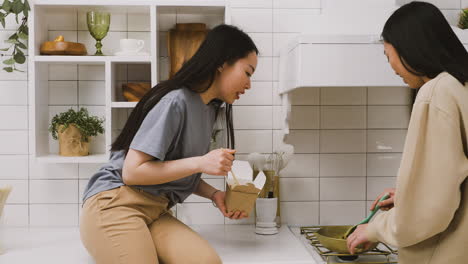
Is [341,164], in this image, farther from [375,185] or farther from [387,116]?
[387,116]

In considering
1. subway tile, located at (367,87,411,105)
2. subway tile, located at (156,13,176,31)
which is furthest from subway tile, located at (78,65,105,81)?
subway tile, located at (367,87,411,105)

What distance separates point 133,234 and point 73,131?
713 mm

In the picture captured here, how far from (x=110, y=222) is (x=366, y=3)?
1.32m

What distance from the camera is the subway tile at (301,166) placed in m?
2.19

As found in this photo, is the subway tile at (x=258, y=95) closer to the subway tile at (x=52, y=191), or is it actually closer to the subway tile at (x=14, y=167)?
the subway tile at (x=52, y=191)

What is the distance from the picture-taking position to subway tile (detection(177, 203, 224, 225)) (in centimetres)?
216

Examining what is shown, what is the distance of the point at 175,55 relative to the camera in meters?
2.03

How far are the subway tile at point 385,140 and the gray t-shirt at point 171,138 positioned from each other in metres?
0.90

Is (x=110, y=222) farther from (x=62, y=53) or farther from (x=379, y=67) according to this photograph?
(x=379, y=67)

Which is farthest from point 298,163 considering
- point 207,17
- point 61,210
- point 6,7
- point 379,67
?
point 6,7

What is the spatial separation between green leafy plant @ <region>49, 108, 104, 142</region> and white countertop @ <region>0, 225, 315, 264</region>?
17.1 inches

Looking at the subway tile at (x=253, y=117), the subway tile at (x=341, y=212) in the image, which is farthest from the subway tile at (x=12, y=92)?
the subway tile at (x=341, y=212)

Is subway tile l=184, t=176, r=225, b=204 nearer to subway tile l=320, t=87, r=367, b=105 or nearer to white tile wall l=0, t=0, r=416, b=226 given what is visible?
white tile wall l=0, t=0, r=416, b=226

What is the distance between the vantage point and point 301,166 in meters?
2.19
